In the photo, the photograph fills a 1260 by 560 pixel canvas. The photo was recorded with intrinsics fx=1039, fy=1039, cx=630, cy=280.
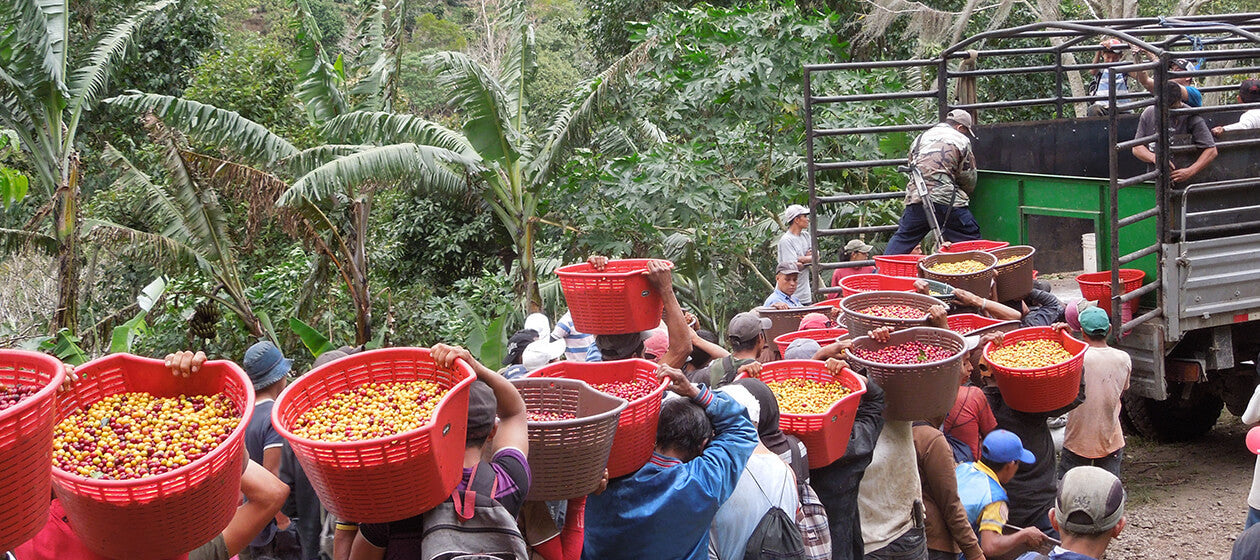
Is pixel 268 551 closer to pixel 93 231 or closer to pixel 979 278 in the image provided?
pixel 979 278

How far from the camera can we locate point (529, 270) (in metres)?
9.52

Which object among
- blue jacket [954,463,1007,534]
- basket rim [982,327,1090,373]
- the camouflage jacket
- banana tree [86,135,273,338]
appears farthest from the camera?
banana tree [86,135,273,338]

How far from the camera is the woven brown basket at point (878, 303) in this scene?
486 centimetres

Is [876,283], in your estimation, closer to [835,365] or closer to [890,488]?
[835,365]

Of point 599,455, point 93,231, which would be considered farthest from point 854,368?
point 93,231

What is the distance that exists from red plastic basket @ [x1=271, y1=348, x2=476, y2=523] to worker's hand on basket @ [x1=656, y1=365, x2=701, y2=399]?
844mm

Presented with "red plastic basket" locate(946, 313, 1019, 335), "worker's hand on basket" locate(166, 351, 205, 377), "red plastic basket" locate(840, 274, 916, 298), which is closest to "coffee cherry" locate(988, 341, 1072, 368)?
"red plastic basket" locate(946, 313, 1019, 335)

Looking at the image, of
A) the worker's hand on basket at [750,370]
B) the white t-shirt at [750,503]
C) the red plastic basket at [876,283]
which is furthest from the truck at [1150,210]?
the white t-shirt at [750,503]

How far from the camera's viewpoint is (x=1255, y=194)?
21.7ft

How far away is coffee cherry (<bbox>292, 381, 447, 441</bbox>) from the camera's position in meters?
2.37

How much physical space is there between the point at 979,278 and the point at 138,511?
14.9ft

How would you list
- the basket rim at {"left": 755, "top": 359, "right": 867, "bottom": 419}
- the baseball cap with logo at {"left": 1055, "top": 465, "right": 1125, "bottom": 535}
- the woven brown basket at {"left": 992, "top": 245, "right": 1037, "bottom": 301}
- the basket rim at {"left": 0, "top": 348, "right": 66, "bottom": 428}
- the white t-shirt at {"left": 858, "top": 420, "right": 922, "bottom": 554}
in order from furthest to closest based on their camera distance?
the woven brown basket at {"left": 992, "top": 245, "right": 1037, "bottom": 301}, the white t-shirt at {"left": 858, "top": 420, "right": 922, "bottom": 554}, the basket rim at {"left": 755, "top": 359, "right": 867, "bottom": 419}, the baseball cap with logo at {"left": 1055, "top": 465, "right": 1125, "bottom": 535}, the basket rim at {"left": 0, "top": 348, "right": 66, "bottom": 428}

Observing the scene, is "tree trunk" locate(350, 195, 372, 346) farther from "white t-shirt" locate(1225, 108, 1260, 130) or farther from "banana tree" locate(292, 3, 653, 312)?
"white t-shirt" locate(1225, 108, 1260, 130)

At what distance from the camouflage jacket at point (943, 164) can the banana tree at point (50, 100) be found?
6.64m
